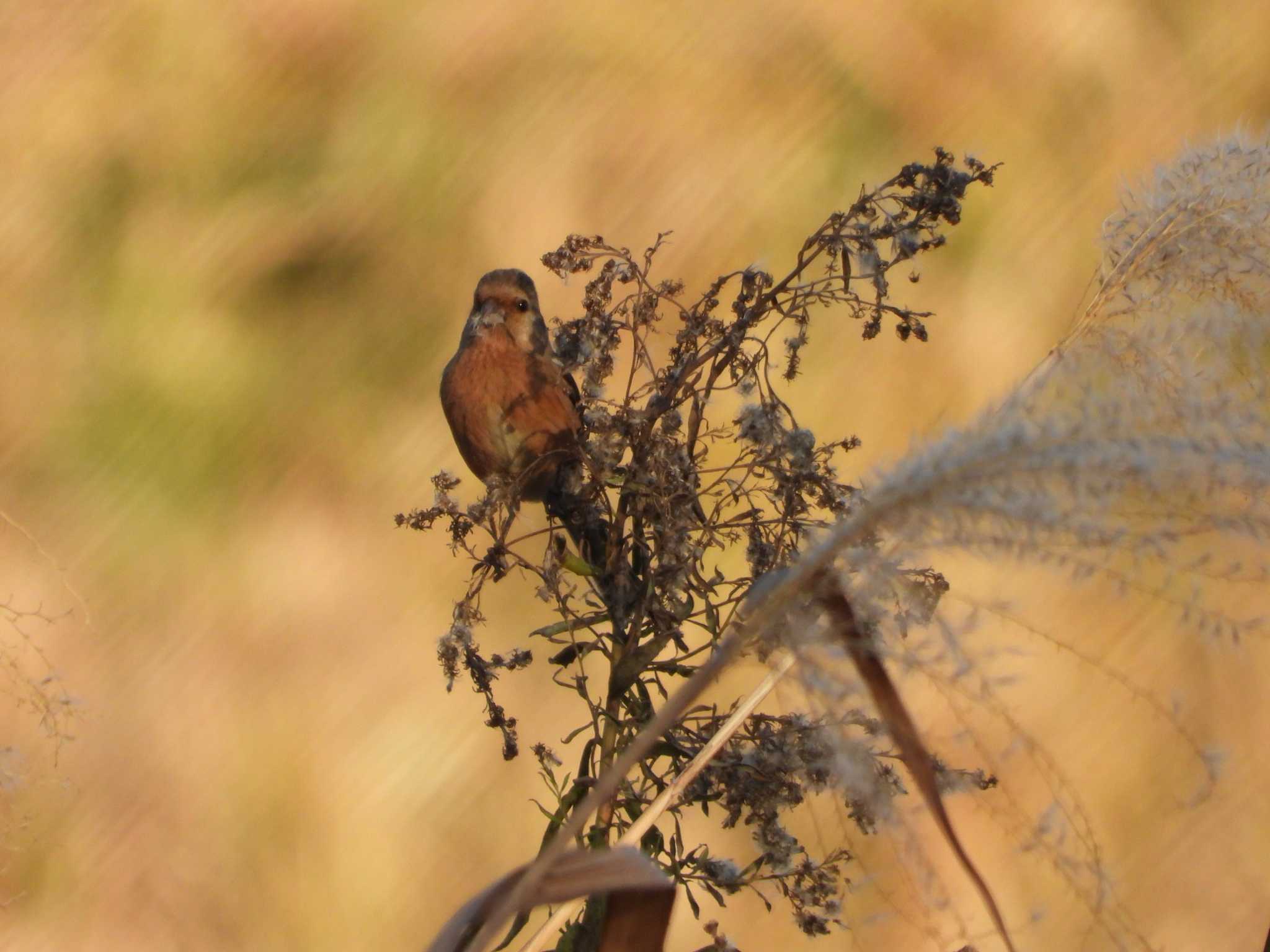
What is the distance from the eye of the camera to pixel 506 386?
4.30 feet

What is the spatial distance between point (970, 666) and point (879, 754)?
0.31 meters

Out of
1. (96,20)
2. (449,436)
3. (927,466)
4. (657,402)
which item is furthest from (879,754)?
(96,20)

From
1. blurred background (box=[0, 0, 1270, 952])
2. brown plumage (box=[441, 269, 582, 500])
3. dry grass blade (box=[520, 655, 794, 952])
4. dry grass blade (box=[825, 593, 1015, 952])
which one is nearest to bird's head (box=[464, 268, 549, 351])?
brown plumage (box=[441, 269, 582, 500])

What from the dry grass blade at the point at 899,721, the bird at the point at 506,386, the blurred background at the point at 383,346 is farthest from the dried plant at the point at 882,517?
the blurred background at the point at 383,346

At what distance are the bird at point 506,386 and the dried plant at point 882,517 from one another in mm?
275

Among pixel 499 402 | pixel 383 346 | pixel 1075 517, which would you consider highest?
pixel 383 346

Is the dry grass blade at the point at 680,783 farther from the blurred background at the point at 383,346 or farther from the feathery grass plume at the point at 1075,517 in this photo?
the blurred background at the point at 383,346

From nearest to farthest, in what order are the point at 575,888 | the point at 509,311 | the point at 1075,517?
the point at 1075,517 → the point at 575,888 → the point at 509,311

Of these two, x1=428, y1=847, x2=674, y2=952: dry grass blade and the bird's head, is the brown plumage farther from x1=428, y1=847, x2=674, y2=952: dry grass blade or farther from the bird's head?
x1=428, y1=847, x2=674, y2=952: dry grass blade

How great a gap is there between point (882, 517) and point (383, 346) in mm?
1295

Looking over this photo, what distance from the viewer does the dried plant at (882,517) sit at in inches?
14.7

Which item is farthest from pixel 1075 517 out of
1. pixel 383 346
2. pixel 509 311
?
pixel 383 346

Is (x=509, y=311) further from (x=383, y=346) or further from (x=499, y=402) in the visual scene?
(x=383, y=346)

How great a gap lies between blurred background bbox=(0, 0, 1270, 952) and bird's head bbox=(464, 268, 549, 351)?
0.24 meters
